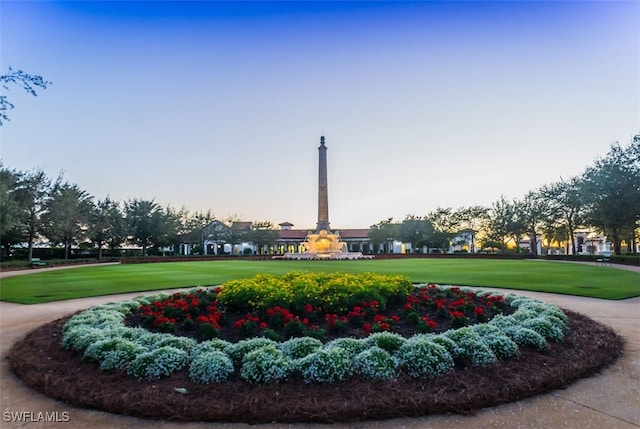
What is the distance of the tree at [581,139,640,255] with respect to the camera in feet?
115

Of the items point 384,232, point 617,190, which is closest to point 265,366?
point 617,190

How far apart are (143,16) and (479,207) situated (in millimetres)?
70432

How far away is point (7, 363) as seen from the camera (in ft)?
20.5

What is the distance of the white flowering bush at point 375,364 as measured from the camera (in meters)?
4.81

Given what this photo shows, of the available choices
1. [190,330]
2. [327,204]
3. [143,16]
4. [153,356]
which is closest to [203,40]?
[143,16]

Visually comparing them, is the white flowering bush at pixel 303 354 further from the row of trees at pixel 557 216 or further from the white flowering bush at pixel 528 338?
the row of trees at pixel 557 216

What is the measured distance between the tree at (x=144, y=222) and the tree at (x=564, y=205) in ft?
191

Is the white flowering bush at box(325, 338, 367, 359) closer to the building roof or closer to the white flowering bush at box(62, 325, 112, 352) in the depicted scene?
the white flowering bush at box(62, 325, 112, 352)

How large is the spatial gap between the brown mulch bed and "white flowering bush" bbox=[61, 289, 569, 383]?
0.13 m

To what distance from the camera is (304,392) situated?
4.49 m

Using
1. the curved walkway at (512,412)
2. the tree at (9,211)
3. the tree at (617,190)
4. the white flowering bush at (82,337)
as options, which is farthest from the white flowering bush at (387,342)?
the tree at (617,190)

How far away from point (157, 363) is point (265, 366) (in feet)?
4.64

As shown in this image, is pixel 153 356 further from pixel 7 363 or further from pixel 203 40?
pixel 203 40

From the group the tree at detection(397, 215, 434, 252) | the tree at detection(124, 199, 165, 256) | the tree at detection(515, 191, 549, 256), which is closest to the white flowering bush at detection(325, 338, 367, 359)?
the tree at detection(124, 199, 165, 256)
